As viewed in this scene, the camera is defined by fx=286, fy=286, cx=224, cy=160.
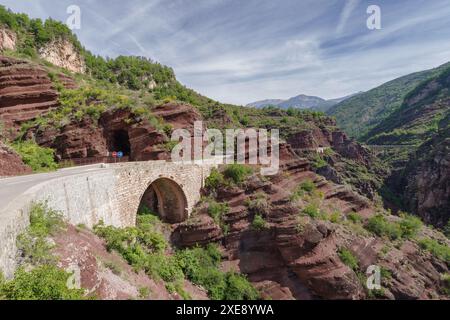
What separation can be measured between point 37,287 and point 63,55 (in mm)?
45720

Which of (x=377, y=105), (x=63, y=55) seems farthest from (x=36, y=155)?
(x=377, y=105)

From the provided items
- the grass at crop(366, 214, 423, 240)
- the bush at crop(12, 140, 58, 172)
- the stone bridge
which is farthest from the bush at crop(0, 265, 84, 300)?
the grass at crop(366, 214, 423, 240)

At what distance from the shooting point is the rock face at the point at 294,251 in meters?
15.9

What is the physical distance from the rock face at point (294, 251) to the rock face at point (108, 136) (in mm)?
5783

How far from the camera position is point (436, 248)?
22094 mm

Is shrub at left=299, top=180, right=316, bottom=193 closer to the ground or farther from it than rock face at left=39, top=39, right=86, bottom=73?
closer to the ground

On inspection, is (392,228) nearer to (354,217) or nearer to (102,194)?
(354,217)

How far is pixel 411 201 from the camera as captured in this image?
180 ft

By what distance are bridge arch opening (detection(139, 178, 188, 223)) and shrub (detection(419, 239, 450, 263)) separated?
18.7 m

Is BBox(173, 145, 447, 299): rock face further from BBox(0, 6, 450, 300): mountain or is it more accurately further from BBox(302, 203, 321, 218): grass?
BBox(302, 203, 321, 218): grass

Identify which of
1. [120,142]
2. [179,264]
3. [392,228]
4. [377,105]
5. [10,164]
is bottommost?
[392,228]

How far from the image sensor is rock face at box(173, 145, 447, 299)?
1588 cm

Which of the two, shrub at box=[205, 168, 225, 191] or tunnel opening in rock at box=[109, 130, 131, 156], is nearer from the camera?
shrub at box=[205, 168, 225, 191]
